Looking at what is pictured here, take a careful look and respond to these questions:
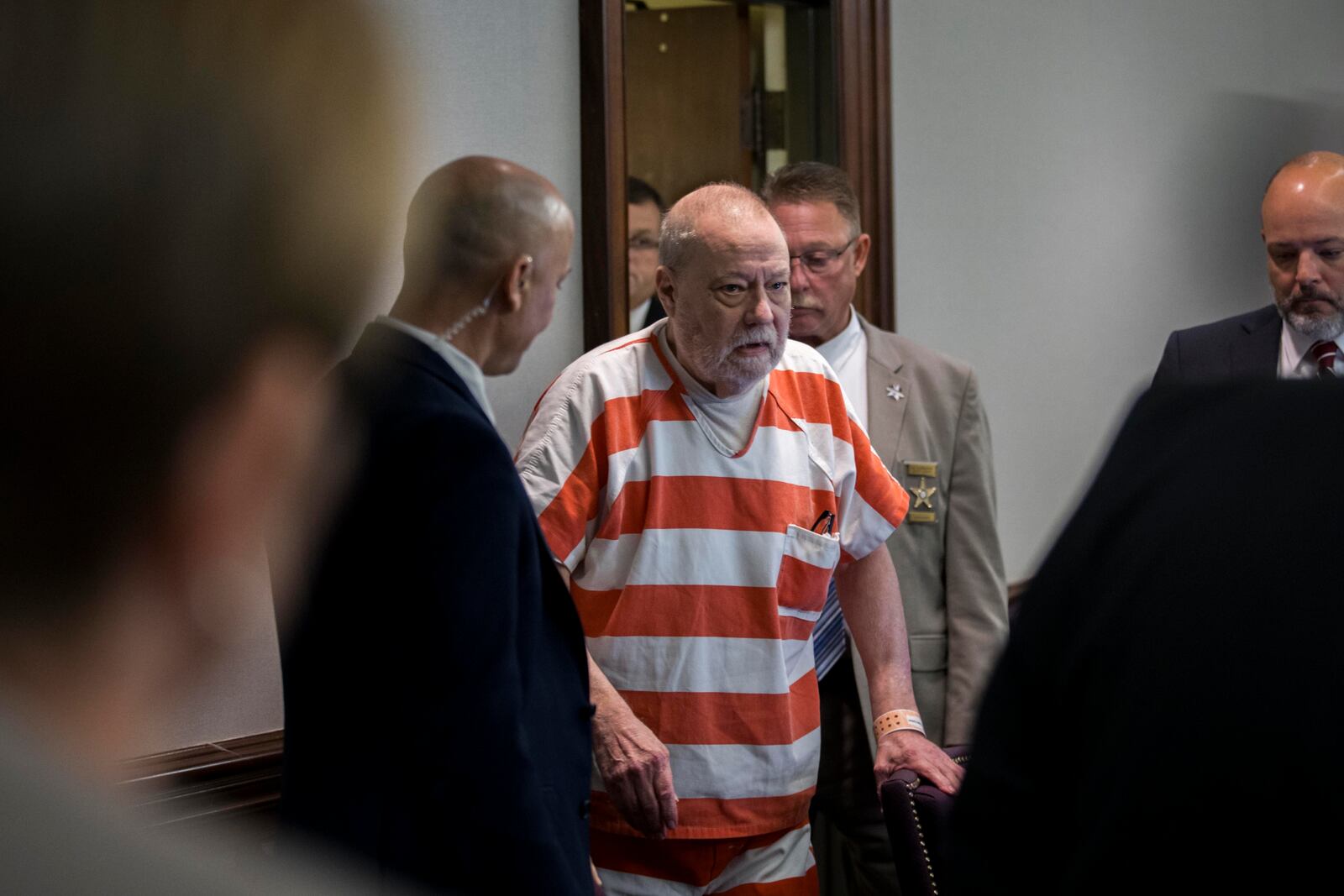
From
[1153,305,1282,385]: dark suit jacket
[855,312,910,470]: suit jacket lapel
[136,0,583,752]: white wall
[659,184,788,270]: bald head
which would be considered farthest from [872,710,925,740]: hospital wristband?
[1153,305,1282,385]: dark suit jacket

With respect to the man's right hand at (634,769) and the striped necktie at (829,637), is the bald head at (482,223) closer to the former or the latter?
the man's right hand at (634,769)

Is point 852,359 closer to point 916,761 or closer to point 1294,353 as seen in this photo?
point 916,761

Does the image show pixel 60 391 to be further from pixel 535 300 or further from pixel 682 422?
pixel 682 422

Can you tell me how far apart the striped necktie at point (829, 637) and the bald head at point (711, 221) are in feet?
2.52

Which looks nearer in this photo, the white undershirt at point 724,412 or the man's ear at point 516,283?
the man's ear at point 516,283

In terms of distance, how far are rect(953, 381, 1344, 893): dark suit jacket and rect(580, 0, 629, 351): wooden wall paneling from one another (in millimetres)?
2152

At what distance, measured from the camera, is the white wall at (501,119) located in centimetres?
234

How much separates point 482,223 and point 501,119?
52.8 inches

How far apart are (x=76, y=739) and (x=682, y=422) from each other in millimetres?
1945

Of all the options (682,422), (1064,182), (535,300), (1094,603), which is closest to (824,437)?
(682,422)

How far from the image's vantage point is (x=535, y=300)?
60.2 inches

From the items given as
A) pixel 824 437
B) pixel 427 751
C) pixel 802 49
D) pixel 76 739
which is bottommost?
pixel 427 751

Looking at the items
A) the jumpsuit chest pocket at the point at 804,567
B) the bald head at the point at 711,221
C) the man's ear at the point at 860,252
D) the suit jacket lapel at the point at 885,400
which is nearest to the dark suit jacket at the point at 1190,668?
the jumpsuit chest pocket at the point at 804,567

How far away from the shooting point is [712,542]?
2227mm
